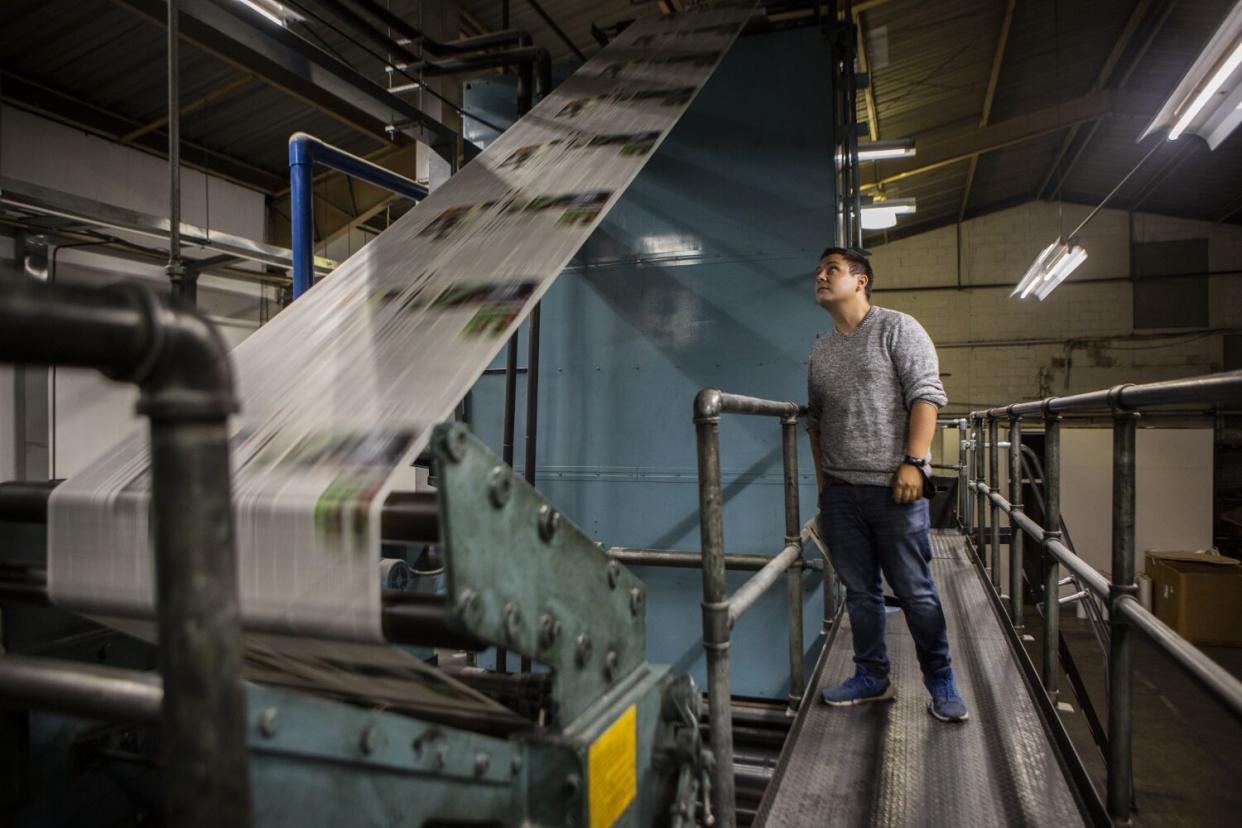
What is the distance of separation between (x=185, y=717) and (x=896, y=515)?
188cm

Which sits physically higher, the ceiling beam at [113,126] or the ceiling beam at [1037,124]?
the ceiling beam at [1037,124]

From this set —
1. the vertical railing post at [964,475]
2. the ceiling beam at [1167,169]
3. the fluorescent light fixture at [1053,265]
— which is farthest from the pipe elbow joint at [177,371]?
the ceiling beam at [1167,169]

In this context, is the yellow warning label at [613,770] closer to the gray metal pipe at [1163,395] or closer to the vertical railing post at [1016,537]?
the gray metal pipe at [1163,395]

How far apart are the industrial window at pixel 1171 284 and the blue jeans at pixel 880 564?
11.0 metres

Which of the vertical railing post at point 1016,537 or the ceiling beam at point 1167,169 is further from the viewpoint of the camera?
the ceiling beam at point 1167,169

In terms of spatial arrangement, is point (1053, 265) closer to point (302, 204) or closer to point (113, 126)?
point (302, 204)

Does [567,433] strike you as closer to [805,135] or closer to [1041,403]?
[805,135]

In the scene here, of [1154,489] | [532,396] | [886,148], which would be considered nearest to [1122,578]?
[532,396]

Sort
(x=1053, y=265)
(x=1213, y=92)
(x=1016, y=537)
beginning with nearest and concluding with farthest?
(x=1016, y=537) → (x=1213, y=92) → (x=1053, y=265)

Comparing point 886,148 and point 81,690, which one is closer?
point 81,690

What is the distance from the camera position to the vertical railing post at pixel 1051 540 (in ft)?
6.22

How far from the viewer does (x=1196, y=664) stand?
101 centimetres

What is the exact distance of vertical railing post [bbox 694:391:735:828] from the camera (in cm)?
133

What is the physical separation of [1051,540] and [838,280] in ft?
2.96
